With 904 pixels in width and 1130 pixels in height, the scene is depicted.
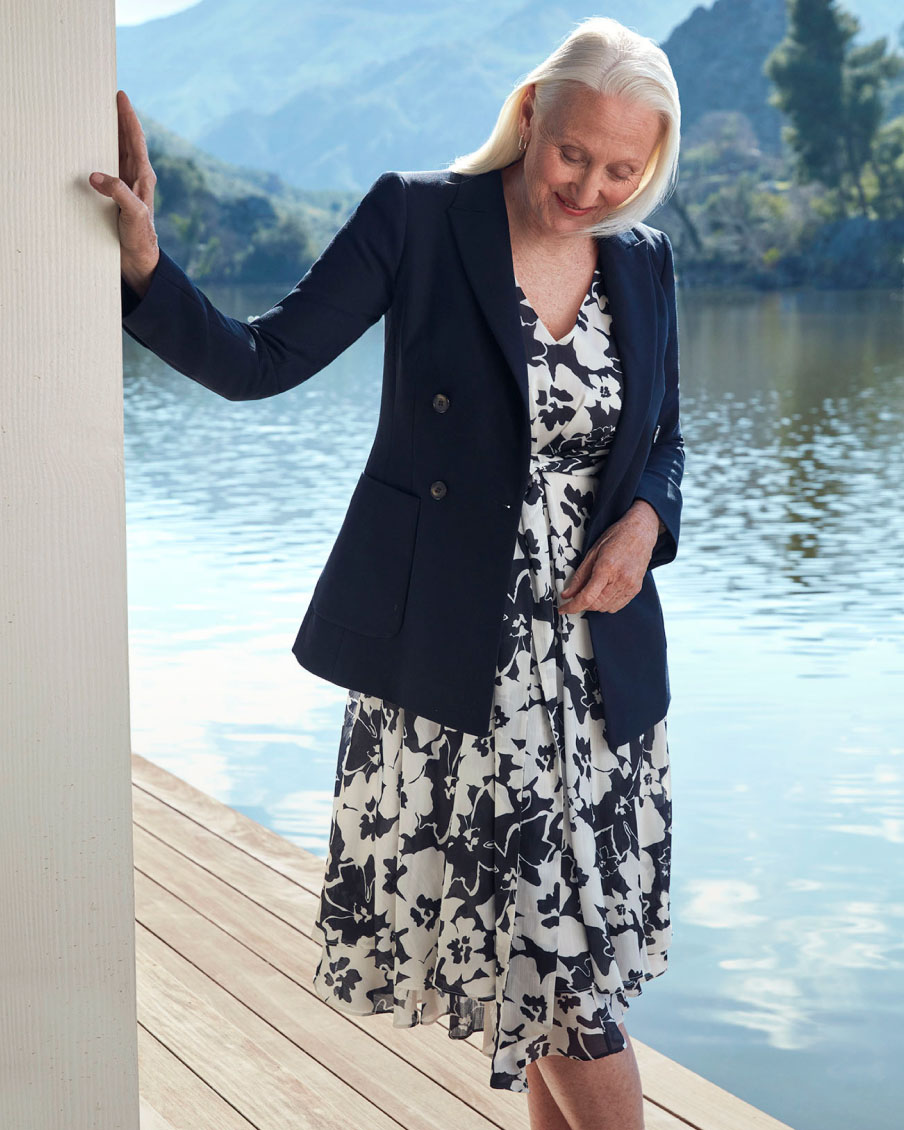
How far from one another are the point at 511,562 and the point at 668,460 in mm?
288

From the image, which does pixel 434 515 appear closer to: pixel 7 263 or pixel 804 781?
pixel 7 263

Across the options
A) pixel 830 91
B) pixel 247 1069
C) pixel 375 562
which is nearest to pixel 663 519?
pixel 375 562

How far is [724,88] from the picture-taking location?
4331 centimetres

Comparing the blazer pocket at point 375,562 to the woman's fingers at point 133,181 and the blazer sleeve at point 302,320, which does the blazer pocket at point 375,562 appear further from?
the woman's fingers at point 133,181

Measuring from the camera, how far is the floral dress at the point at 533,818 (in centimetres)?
151

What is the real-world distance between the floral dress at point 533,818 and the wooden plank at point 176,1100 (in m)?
0.50

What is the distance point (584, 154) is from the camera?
1467mm

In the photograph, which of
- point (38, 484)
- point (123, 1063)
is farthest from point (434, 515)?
point (123, 1063)

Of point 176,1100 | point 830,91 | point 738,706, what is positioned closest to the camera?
point 176,1100

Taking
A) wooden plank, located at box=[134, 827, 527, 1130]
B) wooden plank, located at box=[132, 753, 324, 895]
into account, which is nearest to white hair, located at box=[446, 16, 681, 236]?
wooden plank, located at box=[134, 827, 527, 1130]

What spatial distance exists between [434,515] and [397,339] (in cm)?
20

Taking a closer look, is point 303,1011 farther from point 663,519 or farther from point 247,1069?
point 663,519

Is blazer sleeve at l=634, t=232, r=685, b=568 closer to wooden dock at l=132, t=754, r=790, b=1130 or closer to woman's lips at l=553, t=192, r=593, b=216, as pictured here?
woman's lips at l=553, t=192, r=593, b=216

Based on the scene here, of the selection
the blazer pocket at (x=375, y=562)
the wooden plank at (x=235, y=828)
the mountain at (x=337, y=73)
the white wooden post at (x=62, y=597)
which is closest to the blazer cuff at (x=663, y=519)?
the blazer pocket at (x=375, y=562)
